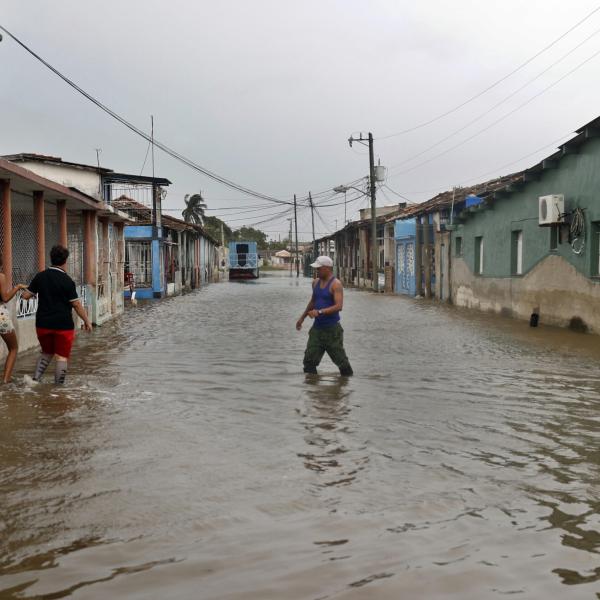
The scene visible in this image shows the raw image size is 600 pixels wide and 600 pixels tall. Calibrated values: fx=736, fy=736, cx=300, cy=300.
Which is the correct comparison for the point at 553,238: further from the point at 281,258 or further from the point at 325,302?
the point at 281,258

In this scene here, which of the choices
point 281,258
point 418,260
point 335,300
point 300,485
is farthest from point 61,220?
point 281,258

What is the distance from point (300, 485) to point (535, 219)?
1480 cm

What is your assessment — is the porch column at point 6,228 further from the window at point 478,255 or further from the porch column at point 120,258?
the window at point 478,255

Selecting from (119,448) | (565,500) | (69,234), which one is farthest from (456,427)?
Result: (69,234)

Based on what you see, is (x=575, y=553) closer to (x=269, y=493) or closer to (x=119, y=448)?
(x=269, y=493)

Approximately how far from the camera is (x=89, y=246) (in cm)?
1712

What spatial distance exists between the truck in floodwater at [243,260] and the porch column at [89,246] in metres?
44.1

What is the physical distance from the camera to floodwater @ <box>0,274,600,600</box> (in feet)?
11.2

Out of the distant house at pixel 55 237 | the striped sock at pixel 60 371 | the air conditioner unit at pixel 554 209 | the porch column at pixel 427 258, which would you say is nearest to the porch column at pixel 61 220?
the distant house at pixel 55 237

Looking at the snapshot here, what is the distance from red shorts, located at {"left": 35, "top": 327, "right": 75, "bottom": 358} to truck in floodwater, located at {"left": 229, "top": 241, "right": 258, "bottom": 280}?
5337cm

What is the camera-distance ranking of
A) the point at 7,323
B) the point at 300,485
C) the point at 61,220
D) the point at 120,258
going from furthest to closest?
the point at 120,258
the point at 61,220
the point at 7,323
the point at 300,485

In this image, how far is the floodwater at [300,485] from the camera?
3422mm

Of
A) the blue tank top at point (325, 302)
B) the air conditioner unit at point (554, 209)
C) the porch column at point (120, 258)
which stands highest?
the air conditioner unit at point (554, 209)

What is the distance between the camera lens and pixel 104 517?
4.14 meters
